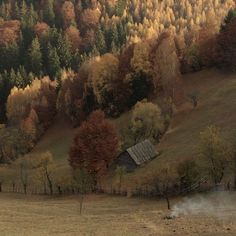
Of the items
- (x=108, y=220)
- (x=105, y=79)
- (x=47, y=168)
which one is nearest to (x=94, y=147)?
(x=47, y=168)

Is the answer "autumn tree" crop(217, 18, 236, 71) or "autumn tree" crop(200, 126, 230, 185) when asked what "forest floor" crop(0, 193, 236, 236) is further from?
"autumn tree" crop(217, 18, 236, 71)

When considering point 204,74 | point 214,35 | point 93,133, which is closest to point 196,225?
point 93,133

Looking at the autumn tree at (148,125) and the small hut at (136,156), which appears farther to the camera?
the autumn tree at (148,125)

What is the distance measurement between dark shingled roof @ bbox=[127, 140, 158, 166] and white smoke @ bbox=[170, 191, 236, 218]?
22.2 metres

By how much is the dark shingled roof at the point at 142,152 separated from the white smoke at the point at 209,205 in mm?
22154

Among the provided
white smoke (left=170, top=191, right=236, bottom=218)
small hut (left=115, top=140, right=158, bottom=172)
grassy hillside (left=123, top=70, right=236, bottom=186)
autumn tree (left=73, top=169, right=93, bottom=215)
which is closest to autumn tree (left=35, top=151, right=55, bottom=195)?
autumn tree (left=73, top=169, right=93, bottom=215)

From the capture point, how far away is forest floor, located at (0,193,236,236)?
44.9 metres

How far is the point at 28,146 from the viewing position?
12675 centimetres

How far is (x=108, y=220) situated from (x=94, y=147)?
110 feet

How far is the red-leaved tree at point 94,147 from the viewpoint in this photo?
8381 centimetres

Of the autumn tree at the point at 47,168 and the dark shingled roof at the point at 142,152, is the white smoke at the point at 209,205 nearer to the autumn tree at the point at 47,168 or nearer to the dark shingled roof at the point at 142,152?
the dark shingled roof at the point at 142,152

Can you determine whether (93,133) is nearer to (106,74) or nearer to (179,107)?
(179,107)

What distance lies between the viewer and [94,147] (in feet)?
282

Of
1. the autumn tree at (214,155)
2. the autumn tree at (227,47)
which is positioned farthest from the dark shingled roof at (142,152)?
the autumn tree at (227,47)
